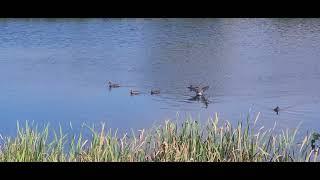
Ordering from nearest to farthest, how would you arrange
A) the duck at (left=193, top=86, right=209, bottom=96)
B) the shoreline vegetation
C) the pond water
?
the shoreline vegetation → the pond water → the duck at (left=193, top=86, right=209, bottom=96)

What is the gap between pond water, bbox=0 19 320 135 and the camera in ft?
24.8

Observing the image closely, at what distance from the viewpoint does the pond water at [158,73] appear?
7.55 meters

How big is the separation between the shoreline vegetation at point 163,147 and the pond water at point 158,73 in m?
1.77

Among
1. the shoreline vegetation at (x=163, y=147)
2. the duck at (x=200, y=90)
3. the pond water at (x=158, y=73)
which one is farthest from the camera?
the duck at (x=200, y=90)

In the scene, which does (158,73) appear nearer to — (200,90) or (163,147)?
(200,90)

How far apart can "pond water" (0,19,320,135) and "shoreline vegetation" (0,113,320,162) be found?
1772 millimetres

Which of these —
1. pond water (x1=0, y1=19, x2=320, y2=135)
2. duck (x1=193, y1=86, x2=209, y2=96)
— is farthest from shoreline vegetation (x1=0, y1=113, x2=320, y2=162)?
duck (x1=193, y1=86, x2=209, y2=96)

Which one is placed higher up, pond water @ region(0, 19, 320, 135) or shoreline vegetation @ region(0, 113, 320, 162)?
pond water @ region(0, 19, 320, 135)

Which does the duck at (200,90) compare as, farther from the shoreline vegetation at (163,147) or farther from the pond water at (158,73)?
the shoreline vegetation at (163,147)

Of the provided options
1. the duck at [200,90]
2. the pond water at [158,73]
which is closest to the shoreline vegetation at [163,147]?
the pond water at [158,73]

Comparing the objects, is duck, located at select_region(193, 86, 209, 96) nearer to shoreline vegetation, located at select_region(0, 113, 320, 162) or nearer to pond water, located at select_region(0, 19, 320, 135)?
pond water, located at select_region(0, 19, 320, 135)

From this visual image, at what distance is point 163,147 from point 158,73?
7.61 metres

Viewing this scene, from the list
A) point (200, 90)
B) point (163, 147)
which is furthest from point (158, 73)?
point (163, 147)
